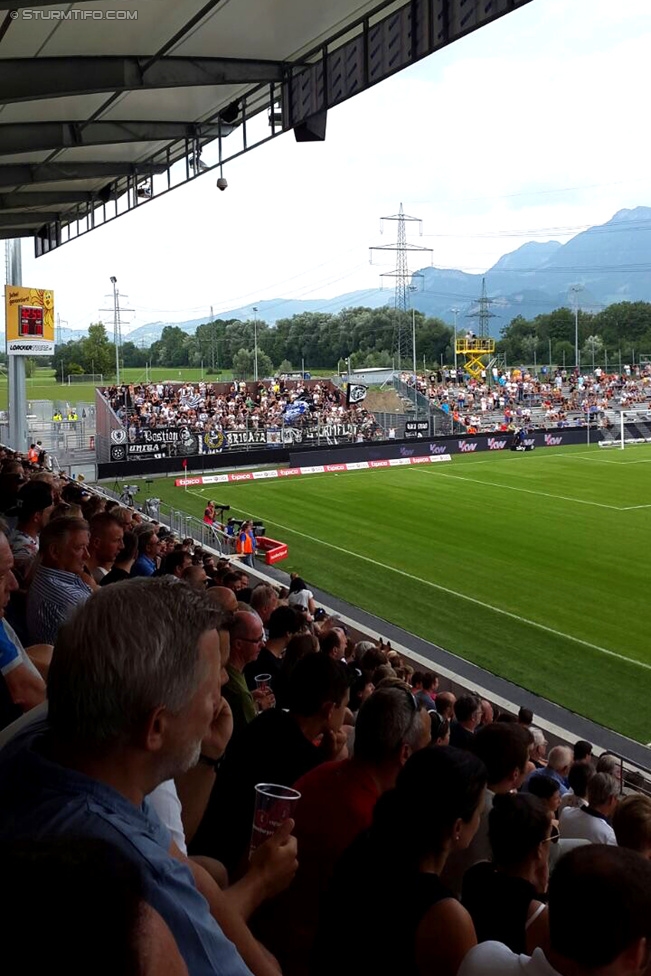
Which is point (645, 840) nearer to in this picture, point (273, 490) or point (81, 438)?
point (273, 490)

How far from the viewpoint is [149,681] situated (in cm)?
180

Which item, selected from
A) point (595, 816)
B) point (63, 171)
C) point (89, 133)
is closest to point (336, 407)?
point (63, 171)

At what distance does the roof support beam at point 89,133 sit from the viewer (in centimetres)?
1289

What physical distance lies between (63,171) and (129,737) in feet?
51.7

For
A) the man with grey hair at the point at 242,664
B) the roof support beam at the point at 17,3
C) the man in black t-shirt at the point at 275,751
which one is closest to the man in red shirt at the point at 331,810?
the man in black t-shirt at the point at 275,751

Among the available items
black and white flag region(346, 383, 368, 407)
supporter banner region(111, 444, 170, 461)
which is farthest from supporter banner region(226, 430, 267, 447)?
black and white flag region(346, 383, 368, 407)

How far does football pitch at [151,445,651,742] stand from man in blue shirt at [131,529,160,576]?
657 centimetres

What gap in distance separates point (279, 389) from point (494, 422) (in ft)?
38.9

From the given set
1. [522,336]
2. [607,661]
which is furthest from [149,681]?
[522,336]

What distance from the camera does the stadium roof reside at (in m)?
9.05

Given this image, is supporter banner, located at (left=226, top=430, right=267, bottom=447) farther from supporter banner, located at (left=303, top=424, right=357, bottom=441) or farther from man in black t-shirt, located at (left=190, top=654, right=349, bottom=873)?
man in black t-shirt, located at (left=190, top=654, right=349, bottom=873)

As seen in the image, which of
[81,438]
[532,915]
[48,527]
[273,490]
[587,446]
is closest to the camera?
[532,915]

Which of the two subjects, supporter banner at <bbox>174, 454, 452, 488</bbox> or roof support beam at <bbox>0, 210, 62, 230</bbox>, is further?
supporter banner at <bbox>174, 454, 452, 488</bbox>

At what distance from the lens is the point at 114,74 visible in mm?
10336
